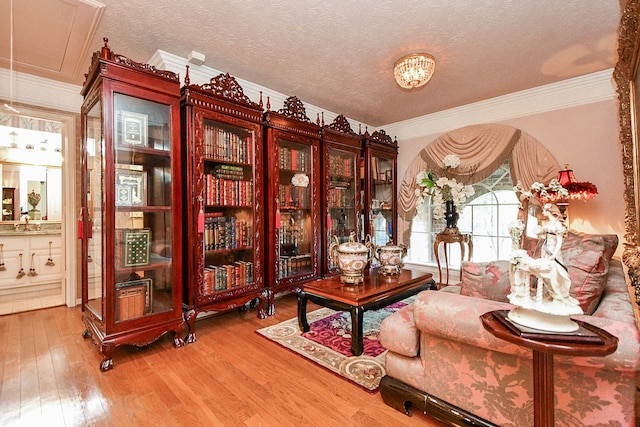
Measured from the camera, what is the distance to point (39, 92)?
3.11m

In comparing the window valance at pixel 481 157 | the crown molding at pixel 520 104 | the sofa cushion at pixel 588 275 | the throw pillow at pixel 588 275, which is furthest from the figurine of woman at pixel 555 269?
the crown molding at pixel 520 104

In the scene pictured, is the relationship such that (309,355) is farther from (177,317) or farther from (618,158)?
Result: (618,158)

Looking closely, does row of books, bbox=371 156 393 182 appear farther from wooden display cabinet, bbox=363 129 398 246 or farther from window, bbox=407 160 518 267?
window, bbox=407 160 518 267

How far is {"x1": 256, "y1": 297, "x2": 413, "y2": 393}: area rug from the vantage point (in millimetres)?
1933

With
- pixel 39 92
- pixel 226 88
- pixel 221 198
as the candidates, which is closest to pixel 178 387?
pixel 221 198

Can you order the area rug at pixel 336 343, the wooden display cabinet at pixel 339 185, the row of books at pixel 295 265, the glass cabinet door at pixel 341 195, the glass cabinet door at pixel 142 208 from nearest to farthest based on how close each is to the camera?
the area rug at pixel 336 343
the glass cabinet door at pixel 142 208
the row of books at pixel 295 265
the wooden display cabinet at pixel 339 185
the glass cabinet door at pixel 341 195

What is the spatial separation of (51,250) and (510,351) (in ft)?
17.7

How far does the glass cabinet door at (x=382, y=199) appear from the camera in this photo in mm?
4527

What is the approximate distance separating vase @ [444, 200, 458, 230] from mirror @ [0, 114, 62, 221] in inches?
226

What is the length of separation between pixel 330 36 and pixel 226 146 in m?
1.38

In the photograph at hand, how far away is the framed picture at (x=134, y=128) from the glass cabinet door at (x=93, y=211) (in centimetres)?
15

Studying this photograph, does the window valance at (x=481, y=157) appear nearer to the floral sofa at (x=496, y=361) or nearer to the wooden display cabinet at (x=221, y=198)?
the floral sofa at (x=496, y=361)

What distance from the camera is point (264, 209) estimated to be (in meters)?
3.04

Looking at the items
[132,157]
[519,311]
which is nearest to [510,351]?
[519,311]
